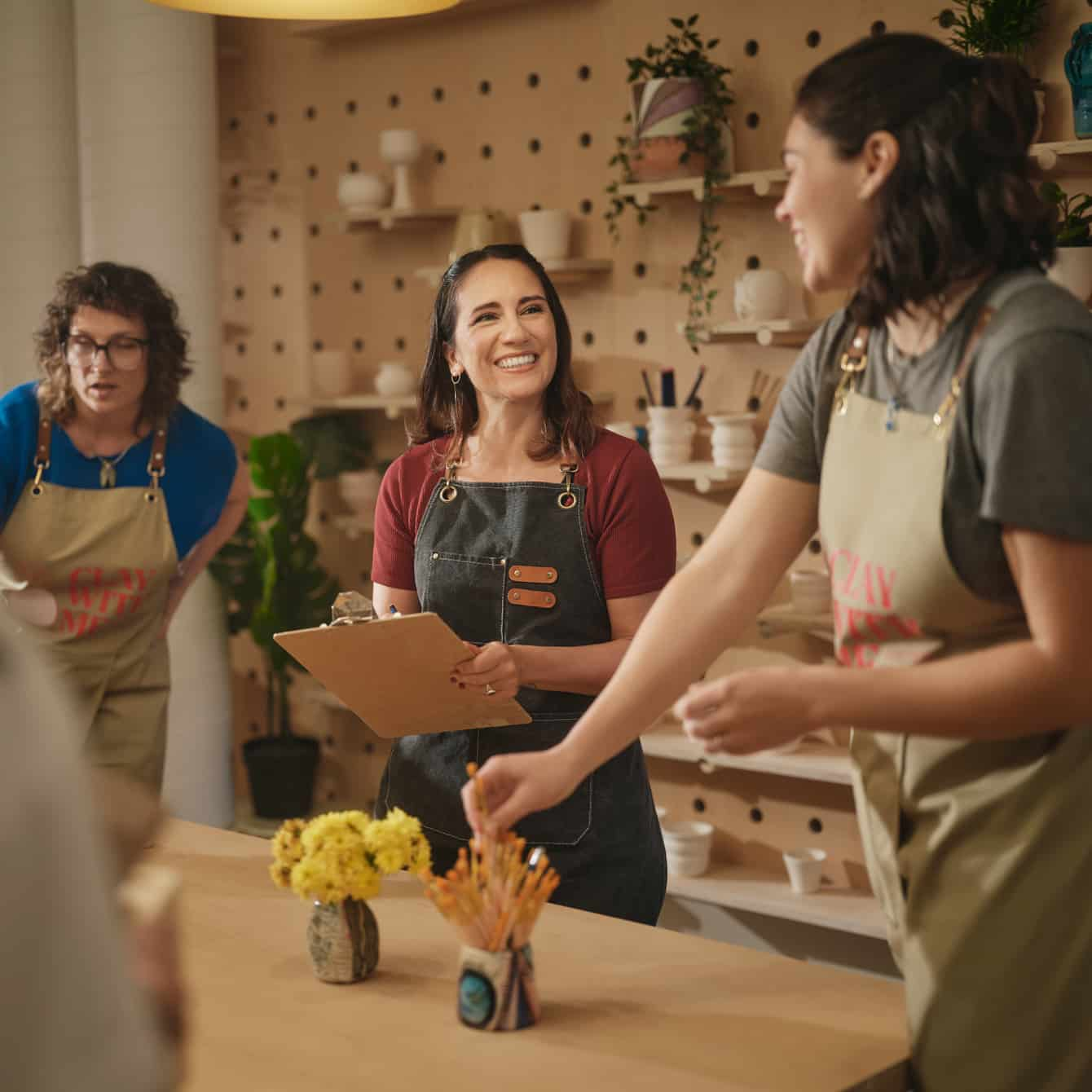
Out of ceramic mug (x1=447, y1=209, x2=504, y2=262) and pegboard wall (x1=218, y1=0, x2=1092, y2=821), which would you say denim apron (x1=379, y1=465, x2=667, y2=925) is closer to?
pegboard wall (x1=218, y1=0, x2=1092, y2=821)

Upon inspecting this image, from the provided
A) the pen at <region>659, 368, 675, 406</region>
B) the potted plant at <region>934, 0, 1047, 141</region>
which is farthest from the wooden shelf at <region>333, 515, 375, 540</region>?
the potted plant at <region>934, 0, 1047, 141</region>

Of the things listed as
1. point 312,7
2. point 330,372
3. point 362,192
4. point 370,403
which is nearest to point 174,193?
point 362,192

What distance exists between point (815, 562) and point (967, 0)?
5.16 ft

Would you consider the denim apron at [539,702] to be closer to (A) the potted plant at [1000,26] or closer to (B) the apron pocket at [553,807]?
(B) the apron pocket at [553,807]

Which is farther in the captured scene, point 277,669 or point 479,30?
point 277,669

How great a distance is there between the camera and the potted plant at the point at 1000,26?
11.2 feet

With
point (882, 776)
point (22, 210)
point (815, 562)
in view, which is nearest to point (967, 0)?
point (815, 562)

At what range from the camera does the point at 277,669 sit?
508cm

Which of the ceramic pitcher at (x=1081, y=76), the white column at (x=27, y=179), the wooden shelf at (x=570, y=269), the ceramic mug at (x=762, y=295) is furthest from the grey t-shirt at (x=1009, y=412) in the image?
the white column at (x=27, y=179)

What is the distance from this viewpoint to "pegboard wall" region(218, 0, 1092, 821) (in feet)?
13.5

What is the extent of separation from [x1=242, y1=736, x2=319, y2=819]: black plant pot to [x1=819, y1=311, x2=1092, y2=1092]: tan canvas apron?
3.77 m

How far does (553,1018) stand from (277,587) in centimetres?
348

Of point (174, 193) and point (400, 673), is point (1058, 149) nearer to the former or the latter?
point (400, 673)

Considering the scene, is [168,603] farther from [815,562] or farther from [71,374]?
[815,562]
